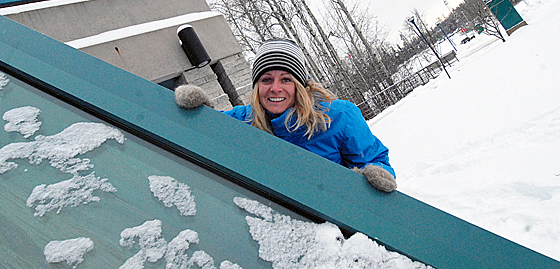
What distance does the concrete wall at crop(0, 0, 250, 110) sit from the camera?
4234 millimetres

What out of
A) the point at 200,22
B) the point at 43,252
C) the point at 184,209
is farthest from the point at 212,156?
the point at 200,22

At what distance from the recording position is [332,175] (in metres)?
0.73

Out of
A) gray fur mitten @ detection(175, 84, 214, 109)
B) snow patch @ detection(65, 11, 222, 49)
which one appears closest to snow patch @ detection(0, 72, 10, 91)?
gray fur mitten @ detection(175, 84, 214, 109)

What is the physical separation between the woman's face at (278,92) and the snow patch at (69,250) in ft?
3.19

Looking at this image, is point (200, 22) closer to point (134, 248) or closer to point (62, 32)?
point (62, 32)

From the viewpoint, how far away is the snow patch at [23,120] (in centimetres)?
70

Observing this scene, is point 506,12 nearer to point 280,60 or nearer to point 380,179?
point 280,60

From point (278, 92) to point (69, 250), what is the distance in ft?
3.40

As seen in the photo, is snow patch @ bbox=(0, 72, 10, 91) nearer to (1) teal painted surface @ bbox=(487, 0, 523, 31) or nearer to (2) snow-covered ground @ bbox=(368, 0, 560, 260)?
(2) snow-covered ground @ bbox=(368, 0, 560, 260)

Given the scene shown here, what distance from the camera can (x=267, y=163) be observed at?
0.74 meters

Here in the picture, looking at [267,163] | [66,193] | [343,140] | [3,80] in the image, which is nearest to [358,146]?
[343,140]

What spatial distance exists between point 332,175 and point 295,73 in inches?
32.1

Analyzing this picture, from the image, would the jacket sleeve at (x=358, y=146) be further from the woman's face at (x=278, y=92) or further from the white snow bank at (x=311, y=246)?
the white snow bank at (x=311, y=246)

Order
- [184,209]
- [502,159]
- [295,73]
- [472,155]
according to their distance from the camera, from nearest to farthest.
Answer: [184,209]
[295,73]
[502,159]
[472,155]
